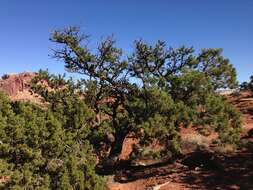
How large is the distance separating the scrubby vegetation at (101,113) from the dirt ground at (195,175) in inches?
67.9

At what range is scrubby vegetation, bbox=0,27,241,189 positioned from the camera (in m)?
16.8

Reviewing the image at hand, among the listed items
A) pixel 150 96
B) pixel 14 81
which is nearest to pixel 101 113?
pixel 150 96

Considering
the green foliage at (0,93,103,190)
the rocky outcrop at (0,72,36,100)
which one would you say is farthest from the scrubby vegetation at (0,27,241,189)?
the rocky outcrop at (0,72,36,100)

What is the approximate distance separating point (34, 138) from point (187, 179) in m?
10.3

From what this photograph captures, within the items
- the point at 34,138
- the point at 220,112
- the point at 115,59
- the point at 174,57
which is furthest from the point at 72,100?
the point at 220,112

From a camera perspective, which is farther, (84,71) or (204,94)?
(84,71)

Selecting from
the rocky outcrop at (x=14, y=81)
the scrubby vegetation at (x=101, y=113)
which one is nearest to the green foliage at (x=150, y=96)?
the scrubby vegetation at (x=101, y=113)

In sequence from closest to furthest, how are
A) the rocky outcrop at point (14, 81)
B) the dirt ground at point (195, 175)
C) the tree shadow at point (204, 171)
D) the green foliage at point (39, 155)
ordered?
the green foliage at point (39, 155) → the dirt ground at point (195, 175) → the tree shadow at point (204, 171) → the rocky outcrop at point (14, 81)

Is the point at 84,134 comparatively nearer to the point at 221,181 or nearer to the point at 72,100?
the point at 72,100

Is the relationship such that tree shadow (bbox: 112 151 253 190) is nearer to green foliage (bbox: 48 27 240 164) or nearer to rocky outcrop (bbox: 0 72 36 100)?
green foliage (bbox: 48 27 240 164)

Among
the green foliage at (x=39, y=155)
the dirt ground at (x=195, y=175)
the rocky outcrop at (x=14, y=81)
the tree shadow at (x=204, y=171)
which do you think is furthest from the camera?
the rocky outcrop at (x=14, y=81)

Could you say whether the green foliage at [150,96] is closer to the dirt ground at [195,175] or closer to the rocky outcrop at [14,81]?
the dirt ground at [195,175]

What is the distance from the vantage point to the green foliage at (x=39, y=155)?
16156mm

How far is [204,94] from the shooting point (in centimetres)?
2214
